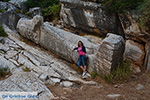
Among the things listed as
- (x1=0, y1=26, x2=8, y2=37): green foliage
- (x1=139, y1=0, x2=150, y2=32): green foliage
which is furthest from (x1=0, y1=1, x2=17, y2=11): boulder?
(x1=139, y1=0, x2=150, y2=32): green foliage

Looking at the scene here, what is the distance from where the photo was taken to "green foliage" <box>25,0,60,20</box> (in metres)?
13.3

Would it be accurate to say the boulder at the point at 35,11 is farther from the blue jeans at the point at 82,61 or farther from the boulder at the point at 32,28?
the blue jeans at the point at 82,61

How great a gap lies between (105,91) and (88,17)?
3681 millimetres

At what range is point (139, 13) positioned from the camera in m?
8.18

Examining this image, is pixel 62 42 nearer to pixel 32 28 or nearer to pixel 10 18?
pixel 32 28

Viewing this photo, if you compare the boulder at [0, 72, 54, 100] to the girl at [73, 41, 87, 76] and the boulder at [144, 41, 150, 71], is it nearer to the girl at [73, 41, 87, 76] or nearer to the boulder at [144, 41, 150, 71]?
the girl at [73, 41, 87, 76]

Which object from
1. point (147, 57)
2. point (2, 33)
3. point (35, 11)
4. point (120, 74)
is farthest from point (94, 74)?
point (35, 11)

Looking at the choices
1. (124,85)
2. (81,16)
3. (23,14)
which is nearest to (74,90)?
(124,85)

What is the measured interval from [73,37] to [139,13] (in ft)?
8.88

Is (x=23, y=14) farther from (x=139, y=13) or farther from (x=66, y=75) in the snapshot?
(x=139, y=13)

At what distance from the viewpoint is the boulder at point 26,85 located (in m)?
7.04

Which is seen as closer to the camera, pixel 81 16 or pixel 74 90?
pixel 74 90

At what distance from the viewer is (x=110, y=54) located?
752 cm

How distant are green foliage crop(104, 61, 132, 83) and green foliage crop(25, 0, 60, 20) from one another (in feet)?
20.7
